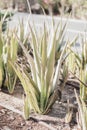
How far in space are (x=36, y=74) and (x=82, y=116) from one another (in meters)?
0.71

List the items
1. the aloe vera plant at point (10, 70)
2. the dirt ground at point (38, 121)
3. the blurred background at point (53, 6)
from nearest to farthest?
the dirt ground at point (38, 121) → the aloe vera plant at point (10, 70) → the blurred background at point (53, 6)

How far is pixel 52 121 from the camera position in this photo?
9.85ft

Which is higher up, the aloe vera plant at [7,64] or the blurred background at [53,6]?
the aloe vera plant at [7,64]

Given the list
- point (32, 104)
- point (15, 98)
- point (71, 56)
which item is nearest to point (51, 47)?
point (32, 104)

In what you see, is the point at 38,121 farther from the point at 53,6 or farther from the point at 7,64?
the point at 53,6

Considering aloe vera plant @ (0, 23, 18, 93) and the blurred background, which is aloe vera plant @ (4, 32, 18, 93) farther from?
the blurred background

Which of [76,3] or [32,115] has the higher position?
[32,115]

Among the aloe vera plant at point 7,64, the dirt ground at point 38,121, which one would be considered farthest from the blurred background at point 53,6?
the dirt ground at point 38,121

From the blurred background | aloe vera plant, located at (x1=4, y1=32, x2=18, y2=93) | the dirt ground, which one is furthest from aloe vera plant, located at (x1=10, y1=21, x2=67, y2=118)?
the blurred background

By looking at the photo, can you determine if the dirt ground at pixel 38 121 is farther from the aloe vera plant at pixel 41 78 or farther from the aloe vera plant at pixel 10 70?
the aloe vera plant at pixel 10 70

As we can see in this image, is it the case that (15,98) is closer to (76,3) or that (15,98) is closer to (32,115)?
(32,115)

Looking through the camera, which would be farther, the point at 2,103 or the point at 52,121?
the point at 2,103

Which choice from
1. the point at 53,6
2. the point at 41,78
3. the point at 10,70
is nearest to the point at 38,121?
the point at 41,78

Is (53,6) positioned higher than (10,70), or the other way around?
(10,70)
